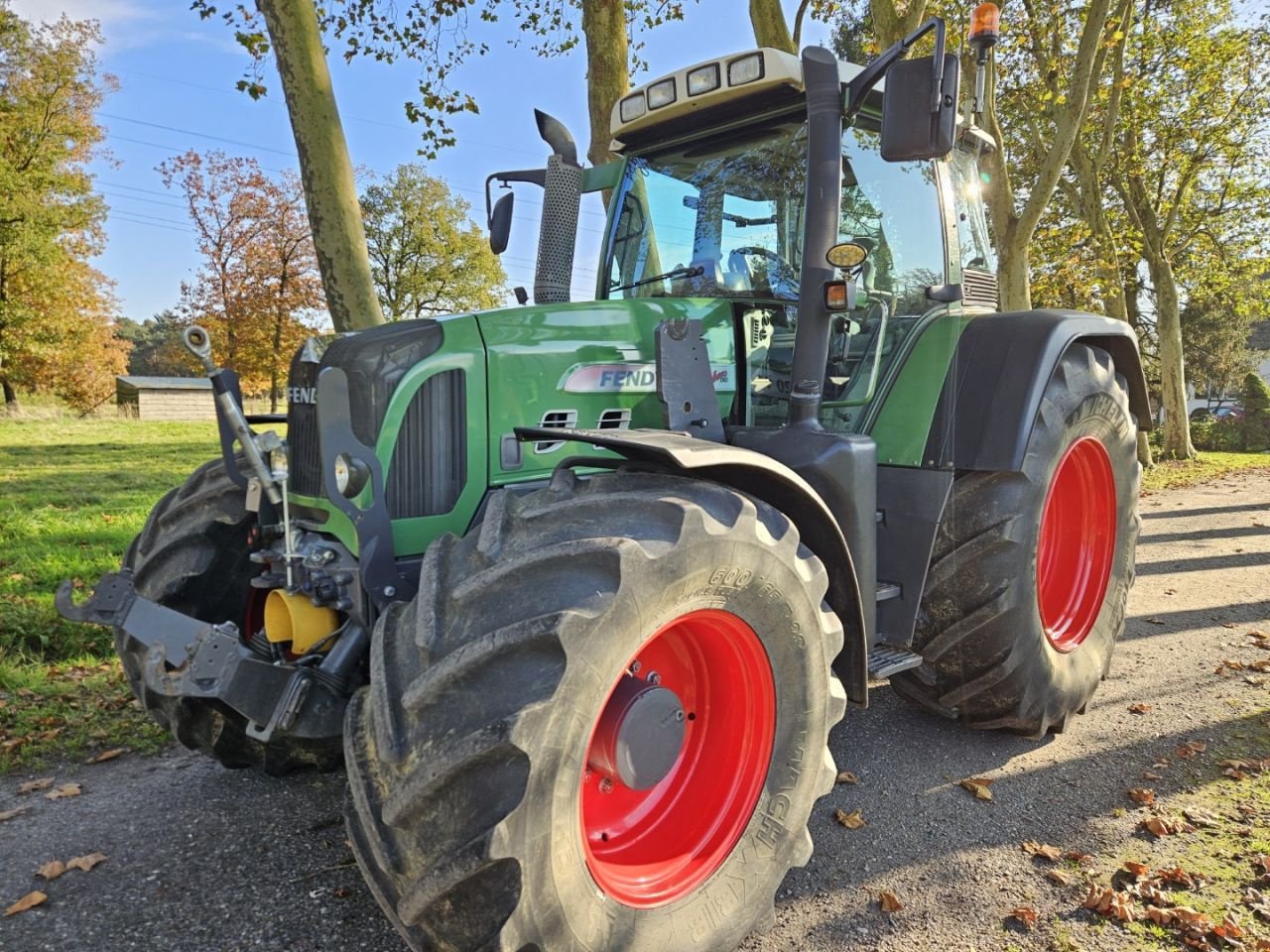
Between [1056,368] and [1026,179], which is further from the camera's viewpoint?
[1026,179]

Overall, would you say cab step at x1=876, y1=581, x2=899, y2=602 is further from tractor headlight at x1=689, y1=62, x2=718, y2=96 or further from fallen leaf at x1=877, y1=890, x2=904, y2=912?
tractor headlight at x1=689, y1=62, x2=718, y2=96

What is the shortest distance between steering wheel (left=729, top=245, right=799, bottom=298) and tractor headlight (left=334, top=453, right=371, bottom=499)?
64.9 inches

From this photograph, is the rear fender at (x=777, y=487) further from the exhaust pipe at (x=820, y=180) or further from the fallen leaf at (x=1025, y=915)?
the fallen leaf at (x=1025, y=915)

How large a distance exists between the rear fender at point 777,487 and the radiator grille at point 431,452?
0.93 feet

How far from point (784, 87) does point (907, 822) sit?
8.38 ft

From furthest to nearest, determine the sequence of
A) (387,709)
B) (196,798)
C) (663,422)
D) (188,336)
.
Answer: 1. (196,798)
2. (663,422)
3. (188,336)
4. (387,709)

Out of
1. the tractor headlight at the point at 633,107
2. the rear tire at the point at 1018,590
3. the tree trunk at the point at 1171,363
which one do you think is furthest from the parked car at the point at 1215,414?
the tractor headlight at the point at 633,107

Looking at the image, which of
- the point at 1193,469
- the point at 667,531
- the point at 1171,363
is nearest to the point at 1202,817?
the point at 667,531

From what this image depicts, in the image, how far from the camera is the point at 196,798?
3.08 meters

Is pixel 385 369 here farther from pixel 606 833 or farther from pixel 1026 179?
pixel 1026 179

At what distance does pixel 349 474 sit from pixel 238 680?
594 millimetres

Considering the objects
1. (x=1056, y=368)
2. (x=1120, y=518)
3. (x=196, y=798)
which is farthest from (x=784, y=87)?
(x=196, y=798)

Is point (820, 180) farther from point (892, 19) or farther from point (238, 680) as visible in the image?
point (892, 19)

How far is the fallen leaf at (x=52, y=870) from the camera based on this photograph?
258 centimetres
